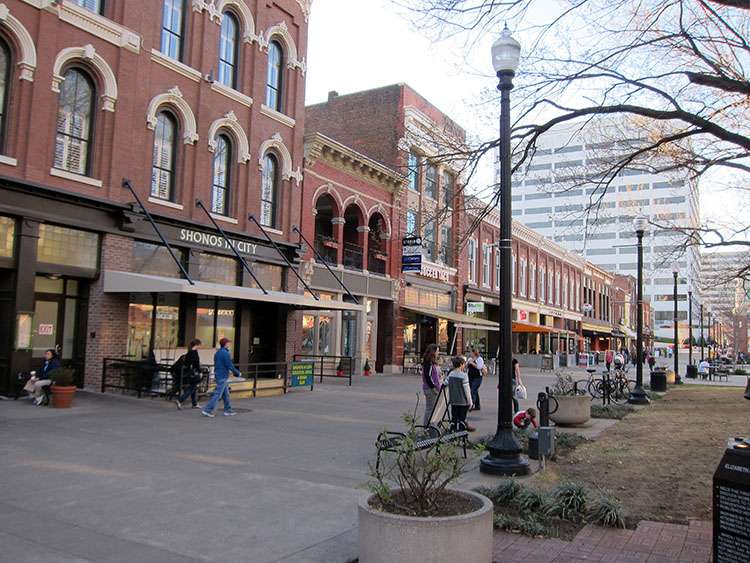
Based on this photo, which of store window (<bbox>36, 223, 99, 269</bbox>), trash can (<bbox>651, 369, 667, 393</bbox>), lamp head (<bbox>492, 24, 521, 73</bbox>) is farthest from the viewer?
trash can (<bbox>651, 369, 667, 393</bbox>)

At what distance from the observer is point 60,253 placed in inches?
587

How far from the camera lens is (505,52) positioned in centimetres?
833

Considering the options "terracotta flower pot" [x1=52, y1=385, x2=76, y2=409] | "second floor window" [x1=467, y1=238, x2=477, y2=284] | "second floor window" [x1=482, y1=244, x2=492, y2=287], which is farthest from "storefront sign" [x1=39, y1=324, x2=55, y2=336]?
Answer: "second floor window" [x1=482, y1=244, x2=492, y2=287]

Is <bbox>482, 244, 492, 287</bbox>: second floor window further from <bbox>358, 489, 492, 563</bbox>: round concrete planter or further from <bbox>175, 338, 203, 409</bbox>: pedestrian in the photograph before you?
<bbox>358, 489, 492, 563</bbox>: round concrete planter

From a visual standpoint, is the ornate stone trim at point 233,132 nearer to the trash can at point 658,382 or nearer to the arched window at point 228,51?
the arched window at point 228,51

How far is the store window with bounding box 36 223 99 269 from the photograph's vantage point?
14562 millimetres

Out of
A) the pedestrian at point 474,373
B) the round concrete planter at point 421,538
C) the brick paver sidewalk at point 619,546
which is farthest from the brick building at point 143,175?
the round concrete planter at point 421,538

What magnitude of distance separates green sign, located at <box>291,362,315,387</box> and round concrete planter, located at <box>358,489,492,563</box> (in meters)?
14.3

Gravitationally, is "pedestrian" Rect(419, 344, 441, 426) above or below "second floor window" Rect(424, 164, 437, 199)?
below

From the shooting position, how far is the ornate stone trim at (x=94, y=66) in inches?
575

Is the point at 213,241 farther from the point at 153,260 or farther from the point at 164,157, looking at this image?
the point at 164,157

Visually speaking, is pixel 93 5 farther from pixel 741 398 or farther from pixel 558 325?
pixel 558 325

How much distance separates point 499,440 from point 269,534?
150 inches

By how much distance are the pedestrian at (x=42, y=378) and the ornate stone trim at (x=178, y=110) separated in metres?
7.12
